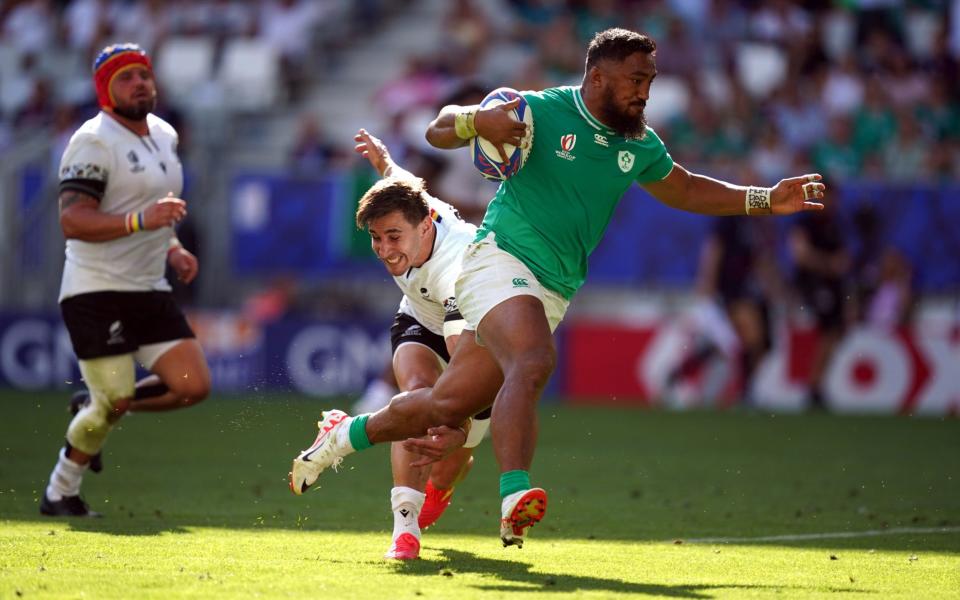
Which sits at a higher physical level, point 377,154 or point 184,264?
point 377,154

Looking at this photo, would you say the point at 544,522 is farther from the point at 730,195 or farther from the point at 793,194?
the point at 793,194

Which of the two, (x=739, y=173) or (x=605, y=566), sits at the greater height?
(x=739, y=173)

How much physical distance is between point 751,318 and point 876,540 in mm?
9898

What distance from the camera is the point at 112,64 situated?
973cm

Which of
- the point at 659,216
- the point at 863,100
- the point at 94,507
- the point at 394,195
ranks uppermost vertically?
the point at 863,100

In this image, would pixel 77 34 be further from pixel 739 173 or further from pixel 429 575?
pixel 429 575

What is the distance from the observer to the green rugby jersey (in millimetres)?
7879

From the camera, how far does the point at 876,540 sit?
28.6ft

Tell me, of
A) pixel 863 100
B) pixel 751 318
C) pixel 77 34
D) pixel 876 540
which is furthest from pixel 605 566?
pixel 77 34

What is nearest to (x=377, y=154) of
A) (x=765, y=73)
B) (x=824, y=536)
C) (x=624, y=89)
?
(x=624, y=89)

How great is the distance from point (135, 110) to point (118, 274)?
1.04 m

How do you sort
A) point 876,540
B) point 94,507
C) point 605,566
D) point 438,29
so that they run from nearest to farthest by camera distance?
point 605,566 < point 876,540 < point 94,507 < point 438,29

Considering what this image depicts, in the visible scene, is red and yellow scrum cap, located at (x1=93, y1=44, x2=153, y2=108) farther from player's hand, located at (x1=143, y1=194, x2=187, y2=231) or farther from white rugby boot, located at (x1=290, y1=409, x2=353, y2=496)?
white rugby boot, located at (x1=290, y1=409, x2=353, y2=496)

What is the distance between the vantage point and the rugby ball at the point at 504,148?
7684 mm
